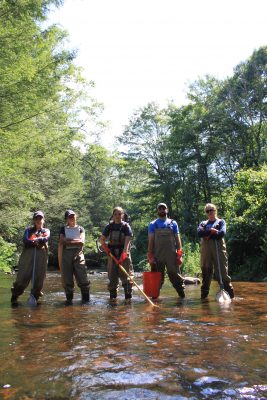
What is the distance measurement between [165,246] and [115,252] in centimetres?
100

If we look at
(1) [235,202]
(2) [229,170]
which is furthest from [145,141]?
(1) [235,202]

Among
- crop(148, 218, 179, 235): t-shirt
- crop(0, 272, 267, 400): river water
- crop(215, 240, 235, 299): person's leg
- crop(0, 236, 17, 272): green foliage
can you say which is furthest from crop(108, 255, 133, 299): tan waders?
crop(0, 236, 17, 272): green foliage

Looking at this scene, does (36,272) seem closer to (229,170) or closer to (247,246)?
(247,246)

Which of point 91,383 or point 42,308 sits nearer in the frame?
point 91,383

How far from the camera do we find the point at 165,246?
25.2ft

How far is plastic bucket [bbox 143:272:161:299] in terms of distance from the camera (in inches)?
297

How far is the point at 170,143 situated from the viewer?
35750mm

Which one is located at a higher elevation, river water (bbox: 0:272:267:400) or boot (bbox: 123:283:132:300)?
boot (bbox: 123:283:132:300)

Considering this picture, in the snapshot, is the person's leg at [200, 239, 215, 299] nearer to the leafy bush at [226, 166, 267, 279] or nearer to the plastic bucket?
the plastic bucket

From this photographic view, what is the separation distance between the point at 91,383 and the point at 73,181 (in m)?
29.1

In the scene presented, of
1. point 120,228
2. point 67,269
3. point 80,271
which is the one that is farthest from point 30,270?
point 120,228

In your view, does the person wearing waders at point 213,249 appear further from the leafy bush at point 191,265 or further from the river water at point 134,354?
the leafy bush at point 191,265

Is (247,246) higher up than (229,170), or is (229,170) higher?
(229,170)

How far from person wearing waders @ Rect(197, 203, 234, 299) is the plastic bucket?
3.14 feet
